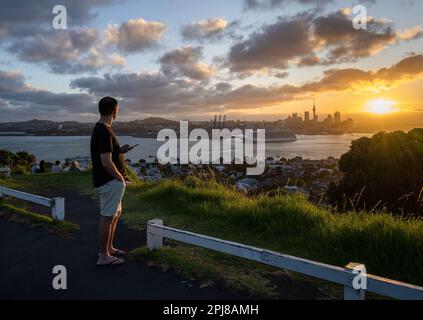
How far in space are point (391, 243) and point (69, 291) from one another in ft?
11.8

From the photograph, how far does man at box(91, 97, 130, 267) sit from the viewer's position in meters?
3.96

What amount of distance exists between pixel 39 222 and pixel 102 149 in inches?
125

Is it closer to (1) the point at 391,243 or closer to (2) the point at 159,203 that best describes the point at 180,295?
(1) the point at 391,243

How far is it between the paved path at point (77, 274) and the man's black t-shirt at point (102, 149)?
1.02 m

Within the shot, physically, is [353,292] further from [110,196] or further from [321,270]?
[110,196]

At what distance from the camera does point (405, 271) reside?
4.00 meters

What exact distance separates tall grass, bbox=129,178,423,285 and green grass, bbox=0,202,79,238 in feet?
6.17

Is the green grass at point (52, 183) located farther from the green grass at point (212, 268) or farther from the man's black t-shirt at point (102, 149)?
the man's black t-shirt at point (102, 149)

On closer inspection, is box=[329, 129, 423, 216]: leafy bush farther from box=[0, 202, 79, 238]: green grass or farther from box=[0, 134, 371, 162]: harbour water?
box=[0, 134, 371, 162]: harbour water

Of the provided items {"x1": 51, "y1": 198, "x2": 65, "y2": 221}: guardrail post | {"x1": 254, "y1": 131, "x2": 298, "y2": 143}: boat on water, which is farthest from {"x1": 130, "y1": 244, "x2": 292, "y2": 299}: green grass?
{"x1": 254, "y1": 131, "x2": 298, "y2": 143}: boat on water

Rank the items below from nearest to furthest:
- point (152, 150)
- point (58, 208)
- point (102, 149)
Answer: point (102, 149), point (58, 208), point (152, 150)

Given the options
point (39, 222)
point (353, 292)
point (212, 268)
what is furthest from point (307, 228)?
point (39, 222)

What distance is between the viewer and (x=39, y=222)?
629 centimetres
